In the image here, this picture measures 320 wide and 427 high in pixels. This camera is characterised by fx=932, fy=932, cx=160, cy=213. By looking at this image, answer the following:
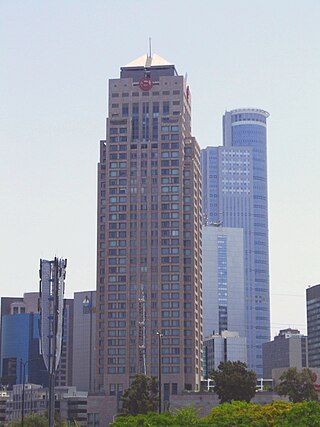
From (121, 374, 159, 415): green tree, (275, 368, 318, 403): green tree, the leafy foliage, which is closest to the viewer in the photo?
the leafy foliage

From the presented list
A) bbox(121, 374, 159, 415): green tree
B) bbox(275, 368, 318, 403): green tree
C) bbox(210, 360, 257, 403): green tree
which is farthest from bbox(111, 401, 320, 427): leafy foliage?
bbox(275, 368, 318, 403): green tree

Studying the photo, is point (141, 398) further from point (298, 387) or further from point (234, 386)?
point (298, 387)

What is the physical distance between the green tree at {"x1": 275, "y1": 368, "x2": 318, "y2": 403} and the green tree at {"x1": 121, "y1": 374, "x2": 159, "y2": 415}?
26926 mm

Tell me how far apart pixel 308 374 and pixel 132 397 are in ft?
123

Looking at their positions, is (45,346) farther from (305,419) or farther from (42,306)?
(305,419)

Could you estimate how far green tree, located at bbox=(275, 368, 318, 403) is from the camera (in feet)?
597

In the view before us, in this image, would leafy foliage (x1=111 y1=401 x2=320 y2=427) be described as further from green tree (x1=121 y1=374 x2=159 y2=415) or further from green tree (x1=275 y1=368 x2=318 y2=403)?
green tree (x1=275 y1=368 x2=318 y2=403)

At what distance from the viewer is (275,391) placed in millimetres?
199375

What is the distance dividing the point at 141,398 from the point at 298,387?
33.1 meters

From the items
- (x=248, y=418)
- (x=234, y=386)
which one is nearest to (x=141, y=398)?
(x=234, y=386)

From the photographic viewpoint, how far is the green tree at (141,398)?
169250 mm

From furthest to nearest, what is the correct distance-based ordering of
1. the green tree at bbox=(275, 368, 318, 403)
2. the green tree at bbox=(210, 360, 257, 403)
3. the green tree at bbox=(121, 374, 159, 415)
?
the green tree at bbox=(275, 368, 318, 403) < the green tree at bbox=(210, 360, 257, 403) < the green tree at bbox=(121, 374, 159, 415)

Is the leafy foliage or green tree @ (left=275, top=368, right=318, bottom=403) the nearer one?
the leafy foliage

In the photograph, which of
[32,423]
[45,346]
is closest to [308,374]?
[32,423]
